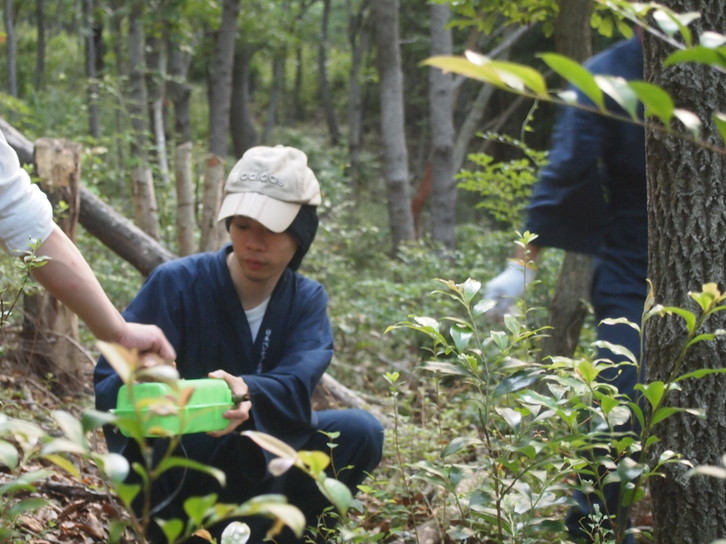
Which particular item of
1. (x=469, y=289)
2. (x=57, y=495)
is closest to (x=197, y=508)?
(x=469, y=289)

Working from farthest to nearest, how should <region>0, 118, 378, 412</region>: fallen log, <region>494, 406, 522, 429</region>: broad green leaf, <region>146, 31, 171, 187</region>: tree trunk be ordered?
<region>146, 31, 171, 187</region>: tree trunk, <region>0, 118, 378, 412</region>: fallen log, <region>494, 406, 522, 429</region>: broad green leaf

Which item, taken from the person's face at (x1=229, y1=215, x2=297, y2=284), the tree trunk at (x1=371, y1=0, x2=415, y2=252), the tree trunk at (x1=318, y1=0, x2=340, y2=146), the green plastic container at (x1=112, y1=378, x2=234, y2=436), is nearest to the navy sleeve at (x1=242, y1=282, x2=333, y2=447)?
the person's face at (x1=229, y1=215, x2=297, y2=284)

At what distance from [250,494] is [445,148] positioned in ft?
27.3

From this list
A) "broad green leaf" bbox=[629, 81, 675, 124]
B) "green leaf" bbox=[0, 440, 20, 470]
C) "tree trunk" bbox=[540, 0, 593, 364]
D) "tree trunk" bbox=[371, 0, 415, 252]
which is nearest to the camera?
"broad green leaf" bbox=[629, 81, 675, 124]

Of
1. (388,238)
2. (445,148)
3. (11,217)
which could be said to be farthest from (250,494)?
(388,238)

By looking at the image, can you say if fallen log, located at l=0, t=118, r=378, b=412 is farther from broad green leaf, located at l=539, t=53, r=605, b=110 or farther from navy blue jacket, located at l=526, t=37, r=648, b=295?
broad green leaf, located at l=539, t=53, r=605, b=110

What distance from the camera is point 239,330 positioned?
308 cm

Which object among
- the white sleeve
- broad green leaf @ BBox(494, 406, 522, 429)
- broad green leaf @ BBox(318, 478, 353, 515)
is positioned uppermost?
the white sleeve

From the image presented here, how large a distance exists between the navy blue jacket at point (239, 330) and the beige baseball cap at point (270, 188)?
0.88 ft

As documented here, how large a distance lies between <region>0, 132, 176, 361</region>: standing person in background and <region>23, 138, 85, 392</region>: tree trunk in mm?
2479

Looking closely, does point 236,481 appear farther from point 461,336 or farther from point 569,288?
point 569,288

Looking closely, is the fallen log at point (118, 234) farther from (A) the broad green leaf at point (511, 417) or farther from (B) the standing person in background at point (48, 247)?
(A) the broad green leaf at point (511, 417)

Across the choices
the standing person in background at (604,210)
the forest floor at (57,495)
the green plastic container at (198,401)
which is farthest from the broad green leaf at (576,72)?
the standing person in background at (604,210)

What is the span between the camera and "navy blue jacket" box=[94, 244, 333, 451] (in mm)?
2922
